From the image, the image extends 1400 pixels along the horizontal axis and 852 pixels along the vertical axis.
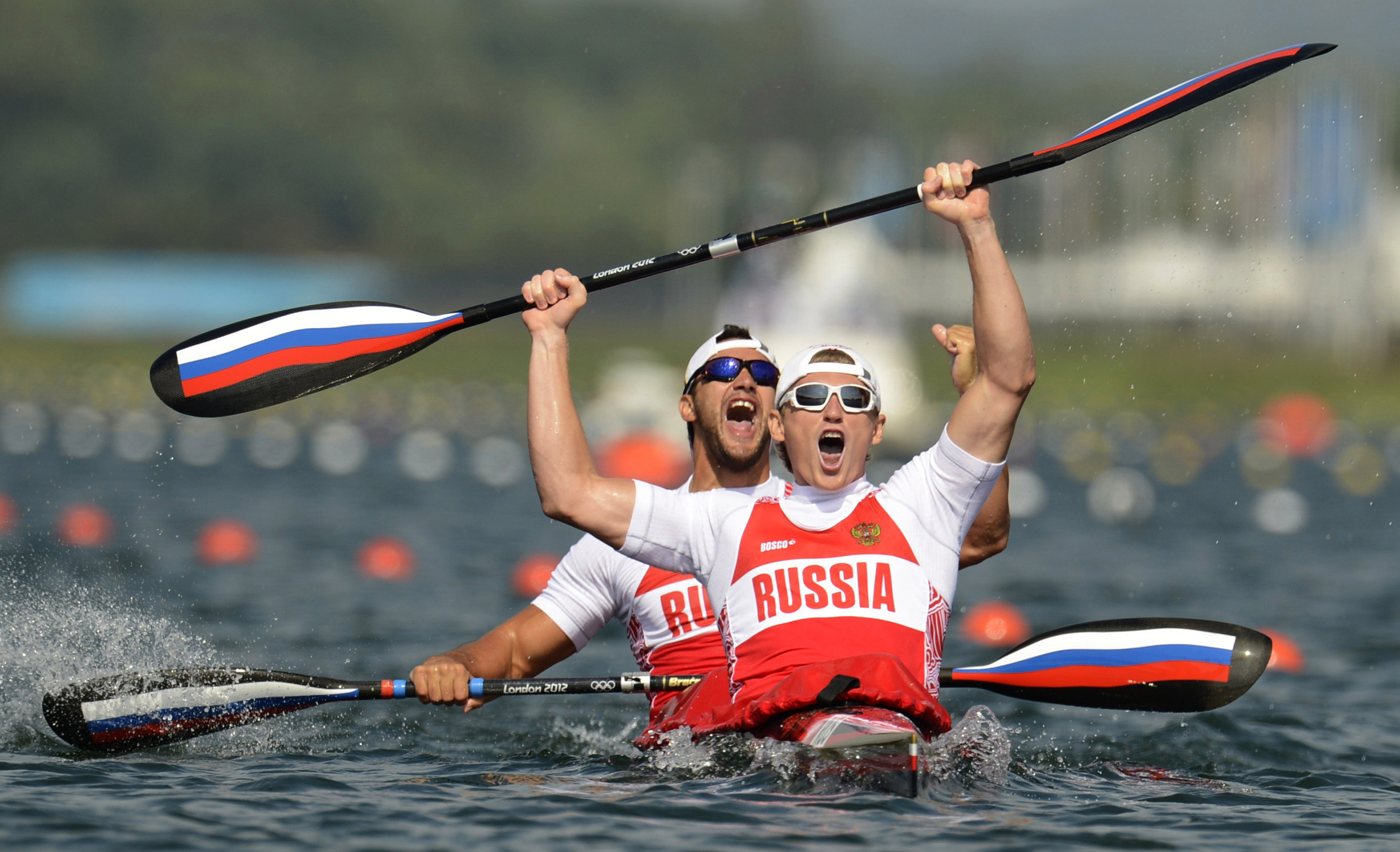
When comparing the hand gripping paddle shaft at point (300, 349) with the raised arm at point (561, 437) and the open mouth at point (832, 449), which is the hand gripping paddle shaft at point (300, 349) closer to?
the raised arm at point (561, 437)

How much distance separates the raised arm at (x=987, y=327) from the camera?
566 centimetres

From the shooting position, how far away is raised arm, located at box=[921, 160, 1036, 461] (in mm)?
5664

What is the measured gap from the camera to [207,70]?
96938 mm

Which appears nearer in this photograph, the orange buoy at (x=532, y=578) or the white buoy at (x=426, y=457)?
the orange buoy at (x=532, y=578)

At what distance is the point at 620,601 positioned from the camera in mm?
7539

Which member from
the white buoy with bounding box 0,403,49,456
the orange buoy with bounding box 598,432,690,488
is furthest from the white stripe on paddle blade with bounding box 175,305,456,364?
the white buoy with bounding box 0,403,49,456

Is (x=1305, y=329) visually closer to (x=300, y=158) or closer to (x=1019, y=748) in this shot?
(x=1019, y=748)

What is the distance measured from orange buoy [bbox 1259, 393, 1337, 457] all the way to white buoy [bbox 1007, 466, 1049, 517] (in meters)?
11.3

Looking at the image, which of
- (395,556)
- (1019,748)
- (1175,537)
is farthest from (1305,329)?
(1019,748)

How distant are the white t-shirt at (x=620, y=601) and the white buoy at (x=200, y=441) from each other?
64.6 ft

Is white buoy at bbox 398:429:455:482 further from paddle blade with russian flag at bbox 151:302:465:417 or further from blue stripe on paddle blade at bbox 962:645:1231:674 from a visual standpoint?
blue stripe on paddle blade at bbox 962:645:1231:674

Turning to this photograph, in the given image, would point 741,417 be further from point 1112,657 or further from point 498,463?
point 498,463

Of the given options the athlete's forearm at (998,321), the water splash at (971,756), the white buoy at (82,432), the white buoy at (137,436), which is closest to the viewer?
the athlete's forearm at (998,321)

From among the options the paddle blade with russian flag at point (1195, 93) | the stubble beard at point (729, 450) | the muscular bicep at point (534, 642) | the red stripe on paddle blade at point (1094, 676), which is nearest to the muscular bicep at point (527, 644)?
the muscular bicep at point (534, 642)
